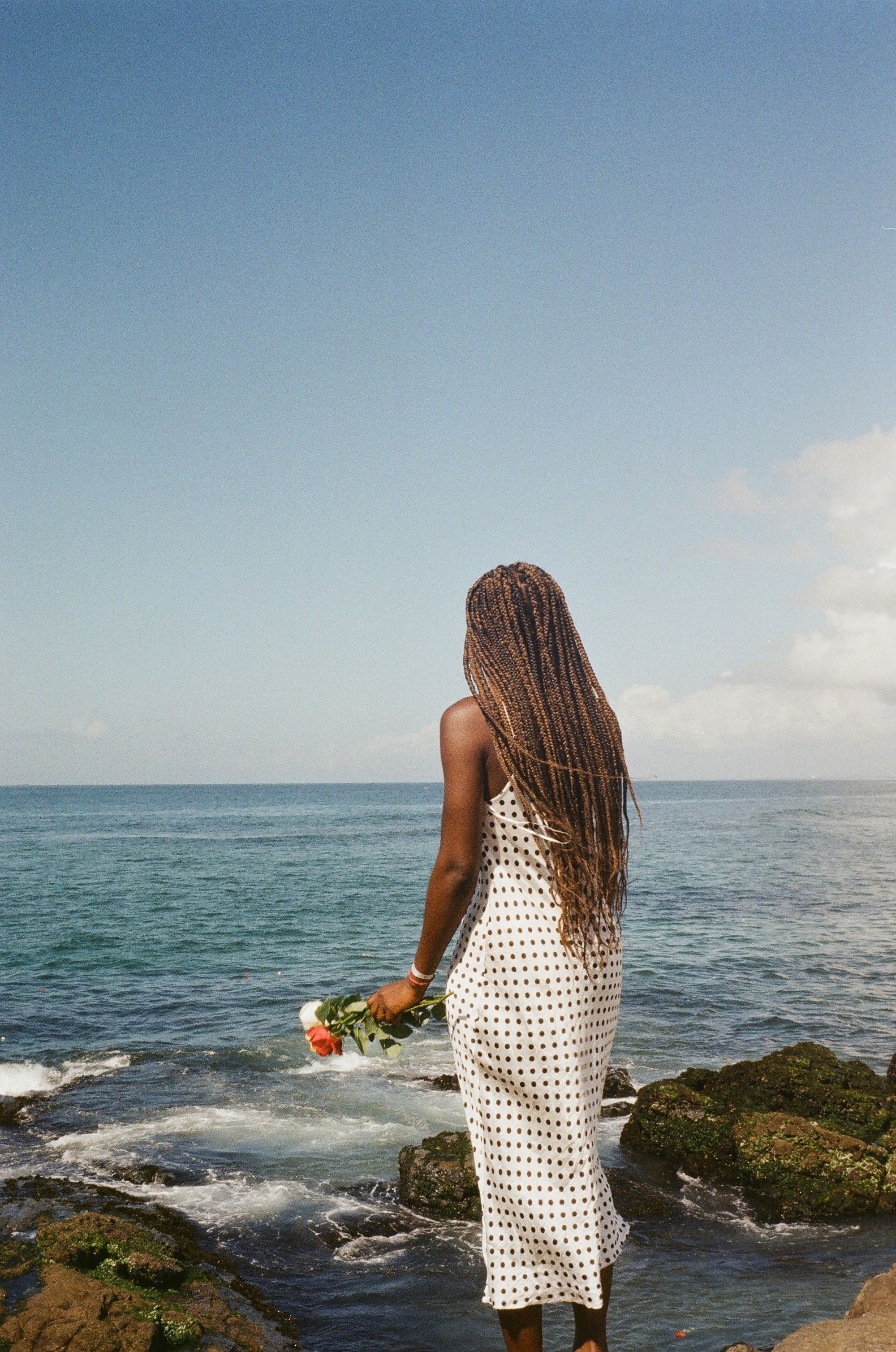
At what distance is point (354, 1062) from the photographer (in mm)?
14711

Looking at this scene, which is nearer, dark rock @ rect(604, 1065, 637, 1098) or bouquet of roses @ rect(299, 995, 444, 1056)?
bouquet of roses @ rect(299, 995, 444, 1056)

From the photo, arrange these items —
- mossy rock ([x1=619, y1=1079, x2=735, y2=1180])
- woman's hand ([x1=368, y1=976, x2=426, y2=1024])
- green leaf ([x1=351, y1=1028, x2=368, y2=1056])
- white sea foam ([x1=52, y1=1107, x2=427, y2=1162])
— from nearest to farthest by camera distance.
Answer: woman's hand ([x1=368, y1=976, x2=426, y2=1024]), green leaf ([x1=351, y1=1028, x2=368, y2=1056]), mossy rock ([x1=619, y1=1079, x2=735, y2=1180]), white sea foam ([x1=52, y1=1107, x2=427, y2=1162])

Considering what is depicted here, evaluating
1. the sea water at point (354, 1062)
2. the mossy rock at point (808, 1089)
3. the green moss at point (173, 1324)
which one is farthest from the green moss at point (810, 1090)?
the green moss at point (173, 1324)

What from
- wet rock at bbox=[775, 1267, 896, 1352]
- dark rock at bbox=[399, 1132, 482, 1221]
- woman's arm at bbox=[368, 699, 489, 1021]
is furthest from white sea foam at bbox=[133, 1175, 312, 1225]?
woman's arm at bbox=[368, 699, 489, 1021]

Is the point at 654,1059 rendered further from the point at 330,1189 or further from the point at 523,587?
the point at 523,587

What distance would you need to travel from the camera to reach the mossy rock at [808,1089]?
10.1m

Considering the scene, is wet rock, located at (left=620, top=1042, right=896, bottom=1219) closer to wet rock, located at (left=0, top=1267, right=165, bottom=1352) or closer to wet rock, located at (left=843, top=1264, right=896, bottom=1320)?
wet rock, located at (left=843, top=1264, right=896, bottom=1320)

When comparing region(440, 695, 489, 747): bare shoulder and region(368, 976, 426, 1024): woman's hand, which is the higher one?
region(440, 695, 489, 747): bare shoulder

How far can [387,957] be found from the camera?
2436 cm

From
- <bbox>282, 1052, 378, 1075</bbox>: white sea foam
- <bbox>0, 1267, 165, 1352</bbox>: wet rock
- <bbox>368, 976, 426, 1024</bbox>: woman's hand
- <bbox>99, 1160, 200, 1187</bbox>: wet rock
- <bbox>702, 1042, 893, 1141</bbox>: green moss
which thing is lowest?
<bbox>282, 1052, 378, 1075</bbox>: white sea foam

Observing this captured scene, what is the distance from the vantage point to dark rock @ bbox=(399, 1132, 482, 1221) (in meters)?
8.64

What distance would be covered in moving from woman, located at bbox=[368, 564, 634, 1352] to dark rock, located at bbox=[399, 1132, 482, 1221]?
585 cm

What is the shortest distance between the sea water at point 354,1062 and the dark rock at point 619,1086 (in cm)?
41

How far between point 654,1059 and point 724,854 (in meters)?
41.7
